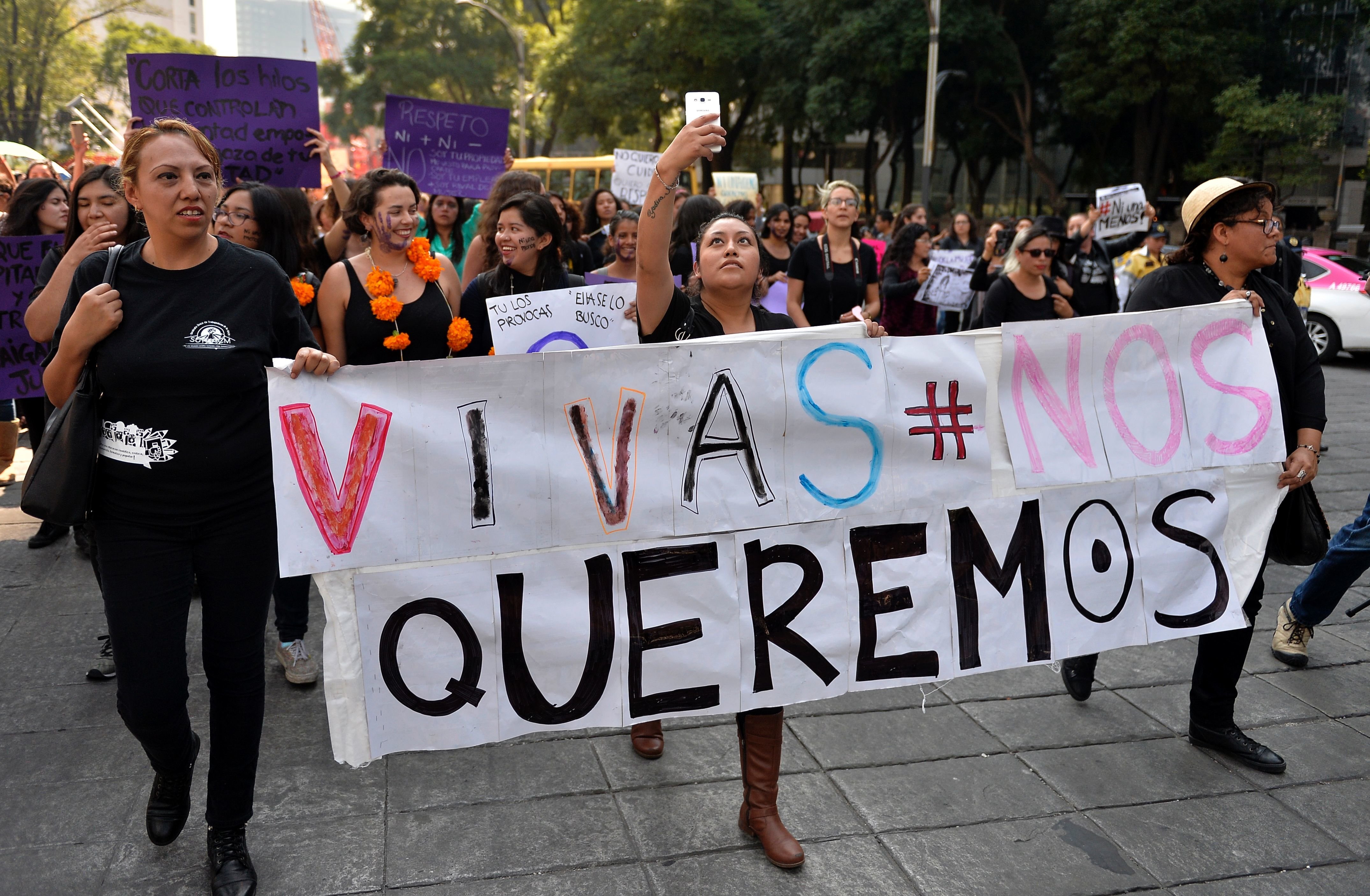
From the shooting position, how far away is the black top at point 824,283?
21.0 feet

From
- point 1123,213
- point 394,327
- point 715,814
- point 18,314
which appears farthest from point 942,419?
point 1123,213

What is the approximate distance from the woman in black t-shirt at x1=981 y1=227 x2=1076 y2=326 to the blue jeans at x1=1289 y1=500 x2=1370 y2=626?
5.40ft

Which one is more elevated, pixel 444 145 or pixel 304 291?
pixel 444 145

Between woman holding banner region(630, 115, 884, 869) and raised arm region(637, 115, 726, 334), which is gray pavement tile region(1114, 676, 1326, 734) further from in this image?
raised arm region(637, 115, 726, 334)

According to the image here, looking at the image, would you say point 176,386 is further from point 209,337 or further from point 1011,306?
point 1011,306

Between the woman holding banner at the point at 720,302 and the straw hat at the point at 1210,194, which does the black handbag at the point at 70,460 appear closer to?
the woman holding banner at the point at 720,302

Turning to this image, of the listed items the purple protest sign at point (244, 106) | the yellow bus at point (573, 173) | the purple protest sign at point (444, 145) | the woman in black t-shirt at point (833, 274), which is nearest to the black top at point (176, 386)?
the purple protest sign at point (244, 106)

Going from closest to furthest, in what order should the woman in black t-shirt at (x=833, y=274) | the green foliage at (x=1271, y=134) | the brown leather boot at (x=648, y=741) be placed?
1. the brown leather boot at (x=648, y=741)
2. the woman in black t-shirt at (x=833, y=274)
3. the green foliage at (x=1271, y=134)

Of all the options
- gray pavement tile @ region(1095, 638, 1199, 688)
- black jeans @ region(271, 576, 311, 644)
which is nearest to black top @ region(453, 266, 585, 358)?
black jeans @ region(271, 576, 311, 644)

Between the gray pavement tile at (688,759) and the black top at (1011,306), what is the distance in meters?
2.54

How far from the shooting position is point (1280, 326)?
3604 mm

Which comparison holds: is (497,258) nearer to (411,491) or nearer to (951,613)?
(411,491)

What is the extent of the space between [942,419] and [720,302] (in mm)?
737

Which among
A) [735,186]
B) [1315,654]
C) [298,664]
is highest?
[735,186]
